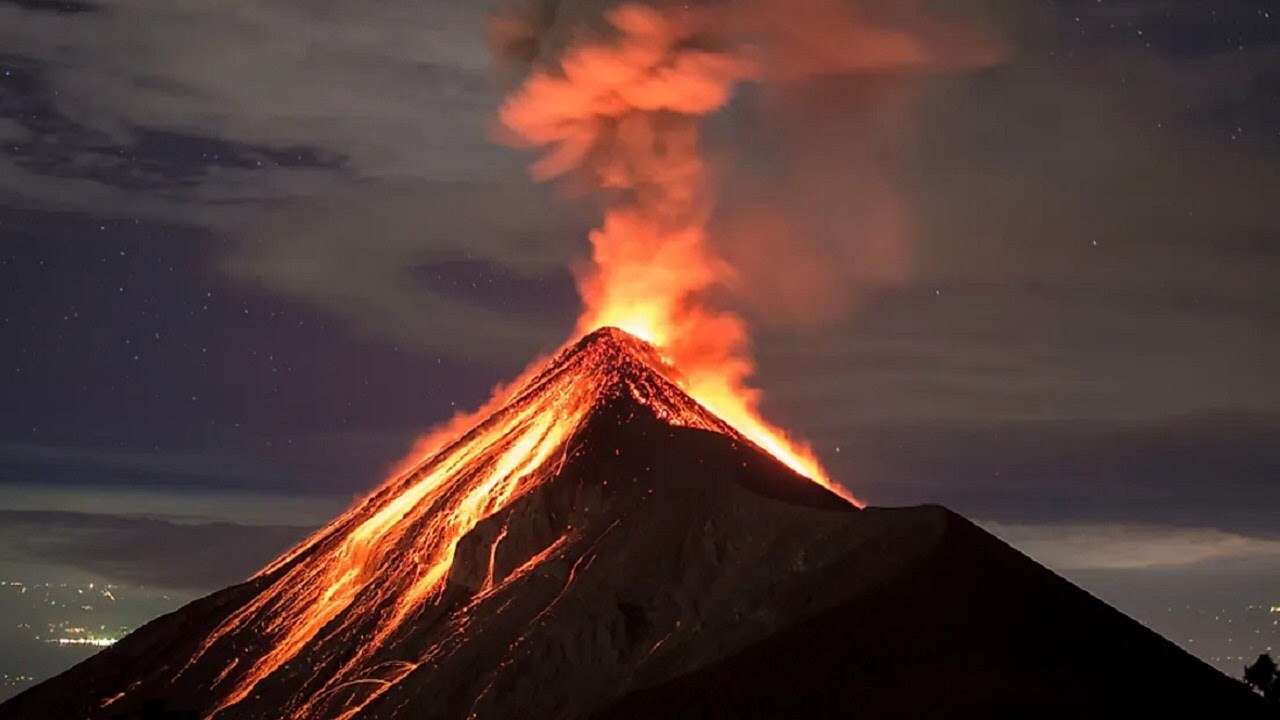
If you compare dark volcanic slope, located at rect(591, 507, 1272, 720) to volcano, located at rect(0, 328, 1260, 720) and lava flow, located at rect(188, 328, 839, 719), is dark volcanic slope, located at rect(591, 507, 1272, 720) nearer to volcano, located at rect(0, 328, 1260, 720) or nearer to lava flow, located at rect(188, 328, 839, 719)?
volcano, located at rect(0, 328, 1260, 720)

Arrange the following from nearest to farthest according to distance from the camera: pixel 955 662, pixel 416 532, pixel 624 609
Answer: pixel 955 662
pixel 624 609
pixel 416 532

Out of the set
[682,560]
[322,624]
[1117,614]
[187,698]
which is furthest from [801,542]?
[187,698]

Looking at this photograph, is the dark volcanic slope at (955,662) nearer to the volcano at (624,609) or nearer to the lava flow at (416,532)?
the volcano at (624,609)

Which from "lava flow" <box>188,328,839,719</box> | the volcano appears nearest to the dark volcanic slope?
the volcano

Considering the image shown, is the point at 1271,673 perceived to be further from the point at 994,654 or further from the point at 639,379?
the point at 639,379

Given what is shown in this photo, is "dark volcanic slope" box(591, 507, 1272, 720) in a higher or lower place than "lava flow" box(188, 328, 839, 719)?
lower

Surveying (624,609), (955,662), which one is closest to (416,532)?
(624,609)

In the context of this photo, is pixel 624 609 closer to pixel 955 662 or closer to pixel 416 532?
pixel 416 532

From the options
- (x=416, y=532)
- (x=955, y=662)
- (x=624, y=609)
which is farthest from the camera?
(x=416, y=532)
